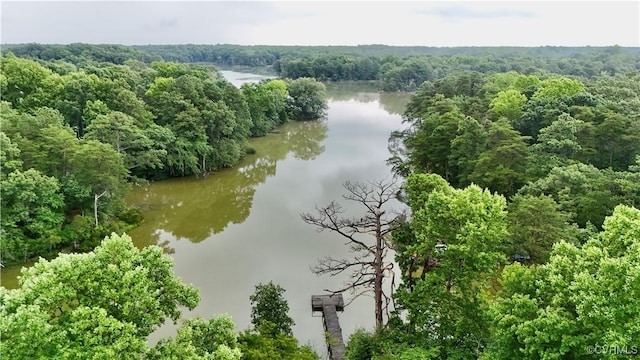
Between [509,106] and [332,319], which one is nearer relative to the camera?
[332,319]

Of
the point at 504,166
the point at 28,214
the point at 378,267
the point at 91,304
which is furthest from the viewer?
the point at 504,166

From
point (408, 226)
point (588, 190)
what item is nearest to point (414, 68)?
point (588, 190)

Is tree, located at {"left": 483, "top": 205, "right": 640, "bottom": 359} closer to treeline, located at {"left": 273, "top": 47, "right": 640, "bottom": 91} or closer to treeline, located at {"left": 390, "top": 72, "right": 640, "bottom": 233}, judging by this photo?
treeline, located at {"left": 390, "top": 72, "right": 640, "bottom": 233}

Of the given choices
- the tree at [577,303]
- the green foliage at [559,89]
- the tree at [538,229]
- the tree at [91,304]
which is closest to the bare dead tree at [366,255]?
the tree at [577,303]

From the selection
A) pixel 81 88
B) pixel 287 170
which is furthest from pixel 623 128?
pixel 81 88

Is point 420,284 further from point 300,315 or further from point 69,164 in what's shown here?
point 69,164

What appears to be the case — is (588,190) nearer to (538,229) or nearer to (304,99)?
(538,229)

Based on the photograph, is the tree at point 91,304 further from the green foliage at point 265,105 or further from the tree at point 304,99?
the tree at point 304,99

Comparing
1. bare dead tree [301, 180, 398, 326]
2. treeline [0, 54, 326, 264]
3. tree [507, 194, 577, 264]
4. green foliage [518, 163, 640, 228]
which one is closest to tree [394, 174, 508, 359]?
bare dead tree [301, 180, 398, 326]
